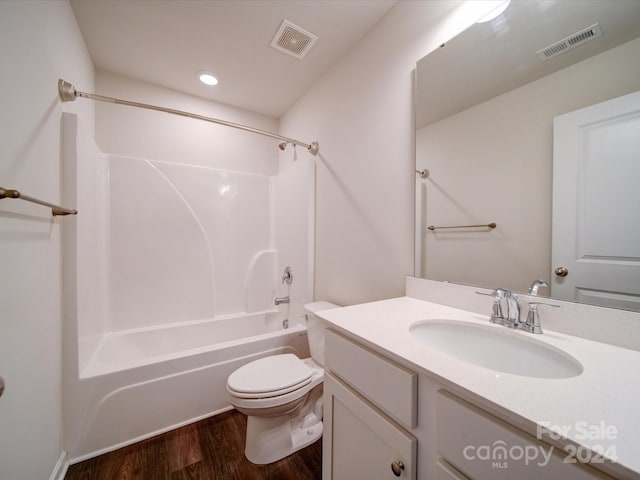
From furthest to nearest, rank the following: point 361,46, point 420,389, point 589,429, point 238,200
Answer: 1. point 238,200
2. point 361,46
3. point 420,389
4. point 589,429

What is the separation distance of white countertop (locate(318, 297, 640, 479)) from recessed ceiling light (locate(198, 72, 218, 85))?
2.28 m

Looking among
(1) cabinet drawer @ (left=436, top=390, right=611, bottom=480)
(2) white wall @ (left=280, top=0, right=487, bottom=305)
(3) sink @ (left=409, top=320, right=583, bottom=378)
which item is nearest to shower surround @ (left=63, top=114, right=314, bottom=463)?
(2) white wall @ (left=280, top=0, right=487, bottom=305)

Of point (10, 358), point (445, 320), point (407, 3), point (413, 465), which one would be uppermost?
point (407, 3)

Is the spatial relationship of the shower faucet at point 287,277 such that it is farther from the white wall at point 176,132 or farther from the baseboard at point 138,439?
the white wall at point 176,132

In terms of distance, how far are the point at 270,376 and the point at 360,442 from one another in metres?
0.66

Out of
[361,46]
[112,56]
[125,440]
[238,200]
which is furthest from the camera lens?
[238,200]

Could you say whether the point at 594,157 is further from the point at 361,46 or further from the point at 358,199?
the point at 361,46

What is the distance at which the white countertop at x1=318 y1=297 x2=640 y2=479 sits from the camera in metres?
0.37

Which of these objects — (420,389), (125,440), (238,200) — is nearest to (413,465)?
(420,389)

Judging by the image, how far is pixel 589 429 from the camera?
38 cm

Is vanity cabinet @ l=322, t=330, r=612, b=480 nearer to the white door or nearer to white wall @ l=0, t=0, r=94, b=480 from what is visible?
the white door

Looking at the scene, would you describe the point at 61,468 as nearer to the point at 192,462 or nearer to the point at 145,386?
the point at 145,386

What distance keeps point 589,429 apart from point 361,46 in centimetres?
200

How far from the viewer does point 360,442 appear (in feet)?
2.56
